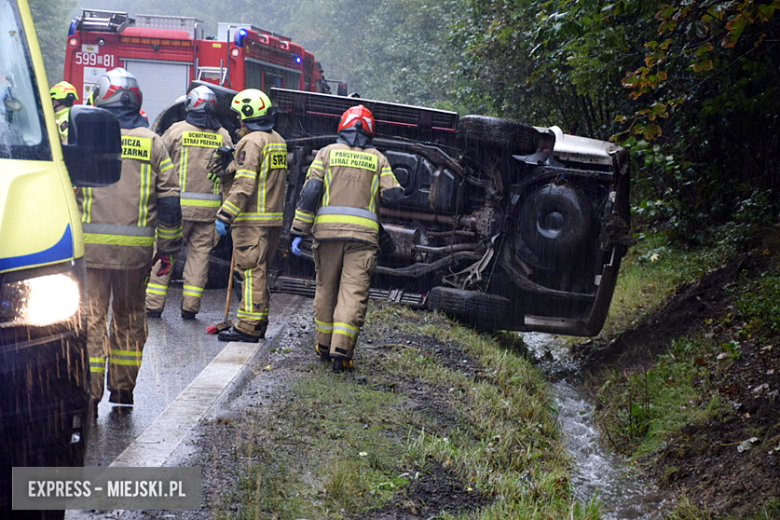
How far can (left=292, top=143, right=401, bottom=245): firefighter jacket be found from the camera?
19.8 feet

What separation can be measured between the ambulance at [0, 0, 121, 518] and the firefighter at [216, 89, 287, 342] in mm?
3136

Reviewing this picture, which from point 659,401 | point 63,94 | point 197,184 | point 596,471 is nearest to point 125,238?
point 197,184

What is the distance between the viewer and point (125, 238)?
4.70m

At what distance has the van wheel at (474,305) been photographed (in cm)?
772

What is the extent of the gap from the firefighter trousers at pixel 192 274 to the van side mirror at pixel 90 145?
3790 millimetres

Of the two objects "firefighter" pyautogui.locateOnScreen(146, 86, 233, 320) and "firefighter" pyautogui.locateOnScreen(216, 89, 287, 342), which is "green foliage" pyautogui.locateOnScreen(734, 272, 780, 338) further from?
"firefighter" pyautogui.locateOnScreen(146, 86, 233, 320)

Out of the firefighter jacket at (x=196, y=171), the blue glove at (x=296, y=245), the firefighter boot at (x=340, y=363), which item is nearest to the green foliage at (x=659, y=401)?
the firefighter boot at (x=340, y=363)

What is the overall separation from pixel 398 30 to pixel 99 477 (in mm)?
33045

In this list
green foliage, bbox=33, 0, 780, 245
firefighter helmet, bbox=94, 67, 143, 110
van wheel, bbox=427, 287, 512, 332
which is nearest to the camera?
firefighter helmet, bbox=94, 67, 143, 110

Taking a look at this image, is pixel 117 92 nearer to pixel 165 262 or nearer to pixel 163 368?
pixel 165 262

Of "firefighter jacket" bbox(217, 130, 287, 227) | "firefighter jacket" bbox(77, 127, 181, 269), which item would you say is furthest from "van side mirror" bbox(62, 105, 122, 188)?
"firefighter jacket" bbox(217, 130, 287, 227)

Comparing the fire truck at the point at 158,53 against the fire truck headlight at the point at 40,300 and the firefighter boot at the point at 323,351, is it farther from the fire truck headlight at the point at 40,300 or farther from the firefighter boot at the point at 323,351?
the fire truck headlight at the point at 40,300

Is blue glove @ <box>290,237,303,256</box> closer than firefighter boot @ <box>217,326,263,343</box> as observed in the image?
Yes

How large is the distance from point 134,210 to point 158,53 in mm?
→ 8842
